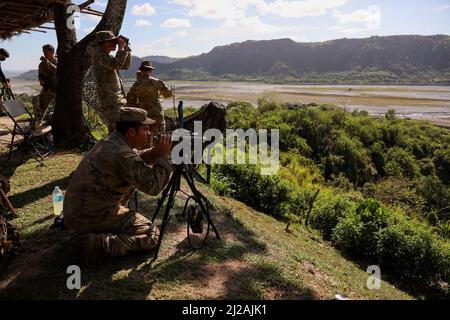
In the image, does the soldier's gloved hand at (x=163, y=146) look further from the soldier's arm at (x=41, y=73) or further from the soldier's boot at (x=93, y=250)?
the soldier's arm at (x=41, y=73)

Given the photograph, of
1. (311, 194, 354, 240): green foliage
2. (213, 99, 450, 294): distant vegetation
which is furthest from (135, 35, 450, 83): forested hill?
(311, 194, 354, 240): green foliage

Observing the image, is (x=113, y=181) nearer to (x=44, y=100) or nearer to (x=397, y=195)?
(x=44, y=100)

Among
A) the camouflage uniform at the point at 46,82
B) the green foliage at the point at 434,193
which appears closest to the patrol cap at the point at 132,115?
the camouflage uniform at the point at 46,82

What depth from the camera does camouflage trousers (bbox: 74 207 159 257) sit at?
13.6ft

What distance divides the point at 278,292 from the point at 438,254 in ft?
19.1

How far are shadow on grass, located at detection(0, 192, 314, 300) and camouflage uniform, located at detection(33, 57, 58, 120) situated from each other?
7.06 meters

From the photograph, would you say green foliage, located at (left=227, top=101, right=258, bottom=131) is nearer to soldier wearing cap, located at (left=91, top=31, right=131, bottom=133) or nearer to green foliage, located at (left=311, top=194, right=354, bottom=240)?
green foliage, located at (left=311, top=194, right=354, bottom=240)

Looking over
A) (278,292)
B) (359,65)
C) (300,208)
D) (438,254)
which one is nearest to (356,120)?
(300,208)

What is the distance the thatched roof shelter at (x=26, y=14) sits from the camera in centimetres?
897

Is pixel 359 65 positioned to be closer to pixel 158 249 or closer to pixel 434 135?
pixel 434 135

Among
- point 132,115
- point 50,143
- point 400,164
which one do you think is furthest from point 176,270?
point 400,164

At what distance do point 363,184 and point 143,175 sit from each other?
82.1 feet

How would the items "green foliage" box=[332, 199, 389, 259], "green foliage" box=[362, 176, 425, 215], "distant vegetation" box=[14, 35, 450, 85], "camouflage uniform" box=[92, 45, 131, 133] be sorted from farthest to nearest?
"distant vegetation" box=[14, 35, 450, 85], "green foliage" box=[362, 176, 425, 215], "green foliage" box=[332, 199, 389, 259], "camouflage uniform" box=[92, 45, 131, 133]

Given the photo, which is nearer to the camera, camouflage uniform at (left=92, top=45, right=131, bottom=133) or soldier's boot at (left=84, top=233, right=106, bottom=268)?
soldier's boot at (left=84, top=233, right=106, bottom=268)
